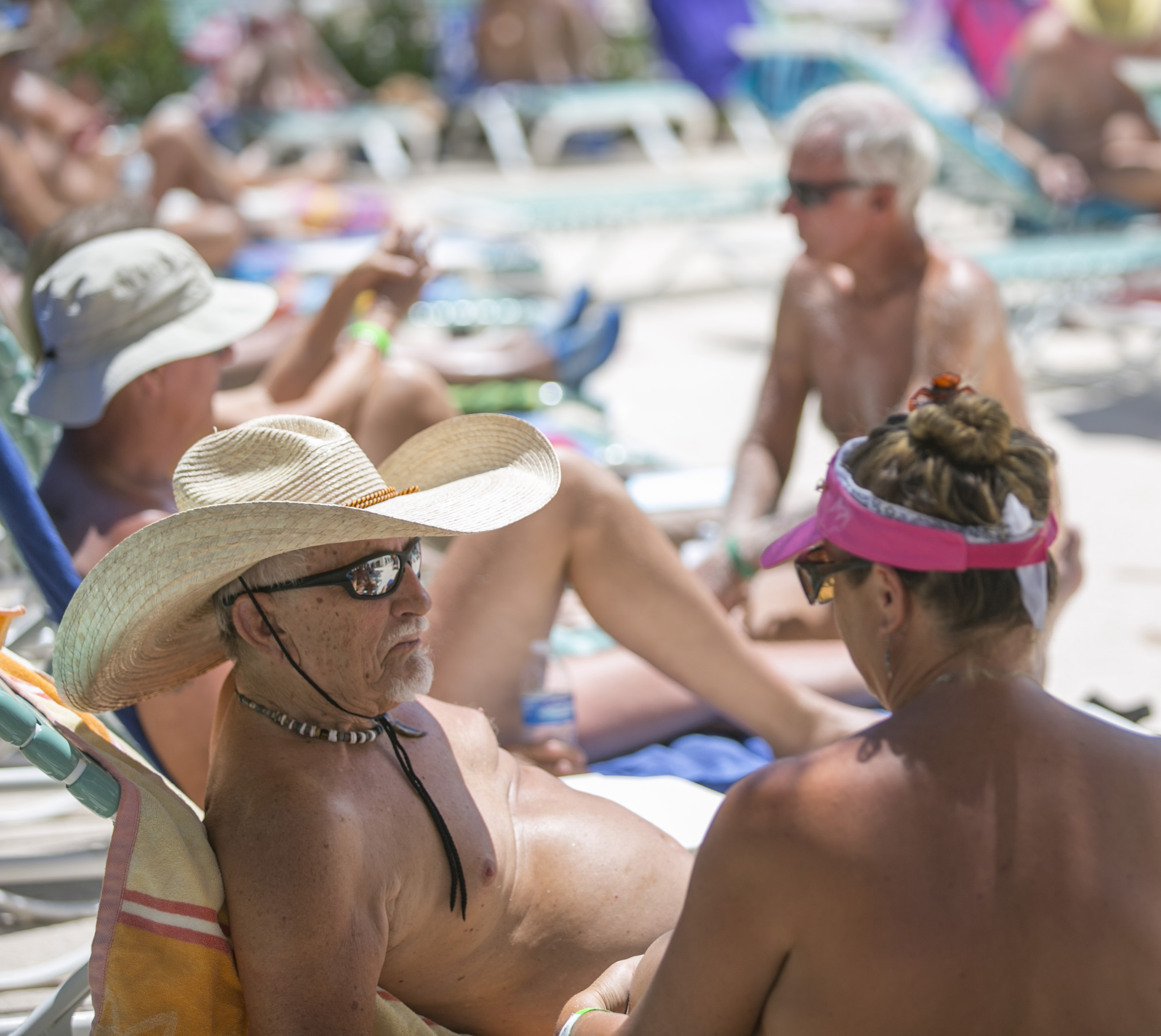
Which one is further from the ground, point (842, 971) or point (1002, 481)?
point (1002, 481)

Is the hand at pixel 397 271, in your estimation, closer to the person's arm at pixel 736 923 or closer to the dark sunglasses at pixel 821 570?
the dark sunglasses at pixel 821 570

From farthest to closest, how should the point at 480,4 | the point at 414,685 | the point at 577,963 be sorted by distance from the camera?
the point at 480,4 → the point at 577,963 → the point at 414,685

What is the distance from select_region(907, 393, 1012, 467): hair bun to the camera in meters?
1.46

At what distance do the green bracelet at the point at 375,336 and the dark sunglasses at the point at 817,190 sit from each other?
1.26 metres

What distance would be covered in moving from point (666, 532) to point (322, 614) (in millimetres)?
2514

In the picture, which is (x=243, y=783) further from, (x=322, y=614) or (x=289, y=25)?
(x=289, y=25)

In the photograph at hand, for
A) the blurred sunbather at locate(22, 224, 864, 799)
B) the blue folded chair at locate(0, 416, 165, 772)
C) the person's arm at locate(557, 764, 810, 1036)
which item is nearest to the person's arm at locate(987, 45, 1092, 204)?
the blurred sunbather at locate(22, 224, 864, 799)

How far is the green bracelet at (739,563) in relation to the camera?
3.39m

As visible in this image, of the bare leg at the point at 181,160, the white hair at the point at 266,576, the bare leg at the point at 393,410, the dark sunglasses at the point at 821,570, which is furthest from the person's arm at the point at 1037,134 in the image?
the white hair at the point at 266,576

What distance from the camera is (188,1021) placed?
1.60 m

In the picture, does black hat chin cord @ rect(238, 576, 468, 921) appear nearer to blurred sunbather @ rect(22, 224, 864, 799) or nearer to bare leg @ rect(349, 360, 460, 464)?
blurred sunbather @ rect(22, 224, 864, 799)

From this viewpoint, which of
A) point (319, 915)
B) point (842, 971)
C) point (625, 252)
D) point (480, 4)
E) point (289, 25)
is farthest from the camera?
point (480, 4)

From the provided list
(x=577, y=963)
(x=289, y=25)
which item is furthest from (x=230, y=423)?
(x=289, y=25)

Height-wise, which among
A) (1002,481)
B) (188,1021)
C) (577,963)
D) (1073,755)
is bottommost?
(577,963)
